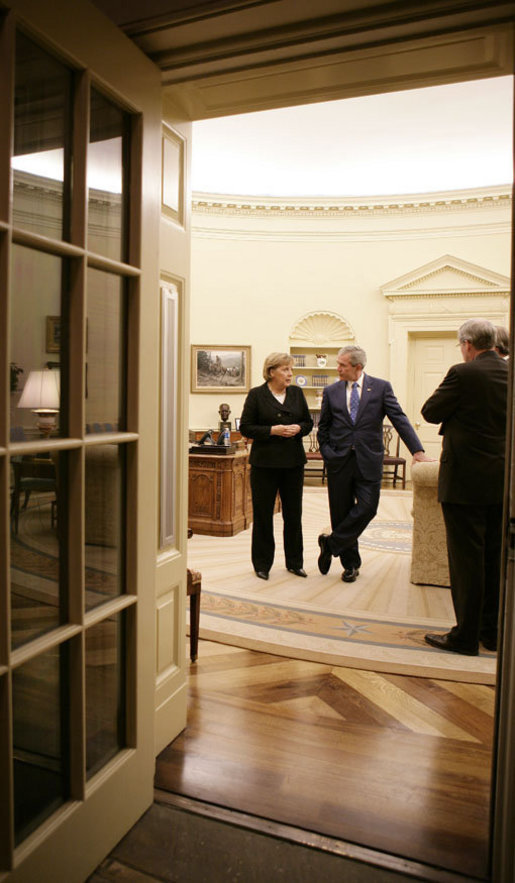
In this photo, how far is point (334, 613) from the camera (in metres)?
3.56

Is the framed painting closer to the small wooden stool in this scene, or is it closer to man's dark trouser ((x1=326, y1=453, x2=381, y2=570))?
man's dark trouser ((x1=326, y1=453, x2=381, y2=570))

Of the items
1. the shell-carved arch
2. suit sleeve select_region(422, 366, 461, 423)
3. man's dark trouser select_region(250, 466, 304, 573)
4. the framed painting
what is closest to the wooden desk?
man's dark trouser select_region(250, 466, 304, 573)

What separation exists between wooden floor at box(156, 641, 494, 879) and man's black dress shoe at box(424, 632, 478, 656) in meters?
0.36

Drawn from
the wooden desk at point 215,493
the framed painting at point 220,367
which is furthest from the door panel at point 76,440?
the framed painting at point 220,367

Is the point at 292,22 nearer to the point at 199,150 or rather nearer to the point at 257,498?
the point at 257,498

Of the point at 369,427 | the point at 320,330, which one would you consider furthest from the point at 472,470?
the point at 320,330

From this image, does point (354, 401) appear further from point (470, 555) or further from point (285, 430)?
point (470, 555)

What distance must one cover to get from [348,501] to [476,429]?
1343 millimetres

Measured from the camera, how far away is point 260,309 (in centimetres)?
984

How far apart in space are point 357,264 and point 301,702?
27.3 ft

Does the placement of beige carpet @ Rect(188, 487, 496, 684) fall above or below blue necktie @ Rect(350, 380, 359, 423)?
below

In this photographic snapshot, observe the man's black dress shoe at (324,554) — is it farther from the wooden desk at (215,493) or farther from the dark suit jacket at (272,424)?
the wooden desk at (215,493)

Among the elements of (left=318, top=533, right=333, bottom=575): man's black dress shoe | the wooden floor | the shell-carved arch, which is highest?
the shell-carved arch

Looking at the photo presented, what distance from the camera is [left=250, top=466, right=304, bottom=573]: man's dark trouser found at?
4.16m
